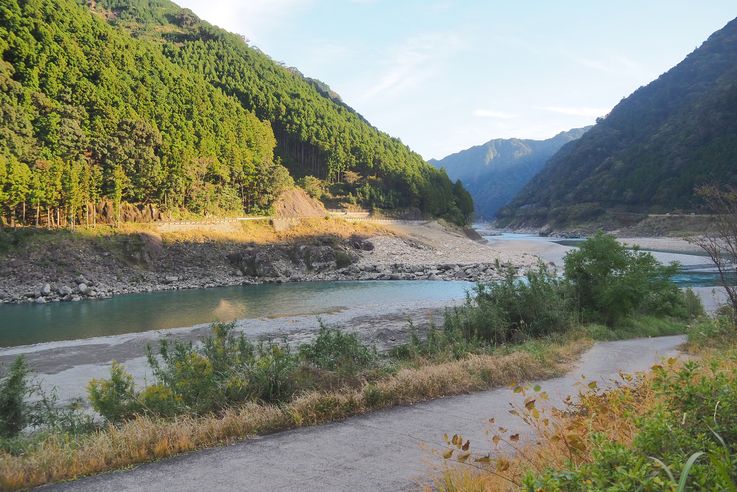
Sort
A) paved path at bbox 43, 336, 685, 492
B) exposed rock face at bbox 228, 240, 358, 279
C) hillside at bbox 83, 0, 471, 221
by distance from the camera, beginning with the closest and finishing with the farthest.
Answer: paved path at bbox 43, 336, 685, 492 < exposed rock face at bbox 228, 240, 358, 279 < hillside at bbox 83, 0, 471, 221

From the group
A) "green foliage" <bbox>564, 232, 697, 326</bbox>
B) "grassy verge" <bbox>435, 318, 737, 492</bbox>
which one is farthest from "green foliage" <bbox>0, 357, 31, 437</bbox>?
"green foliage" <bbox>564, 232, 697, 326</bbox>

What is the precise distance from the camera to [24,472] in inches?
190

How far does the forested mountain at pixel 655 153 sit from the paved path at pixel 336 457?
277 feet

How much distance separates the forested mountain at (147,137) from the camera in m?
48.8

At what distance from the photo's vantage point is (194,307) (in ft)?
108

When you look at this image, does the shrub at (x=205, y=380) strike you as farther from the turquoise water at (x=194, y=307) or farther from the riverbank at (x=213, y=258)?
the riverbank at (x=213, y=258)

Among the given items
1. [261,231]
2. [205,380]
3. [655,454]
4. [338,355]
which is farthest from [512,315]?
[261,231]

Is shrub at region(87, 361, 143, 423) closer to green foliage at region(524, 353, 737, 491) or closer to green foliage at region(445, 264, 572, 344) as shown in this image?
green foliage at region(524, 353, 737, 491)

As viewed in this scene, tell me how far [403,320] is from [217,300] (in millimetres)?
18584

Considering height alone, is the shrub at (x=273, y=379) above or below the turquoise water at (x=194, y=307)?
above

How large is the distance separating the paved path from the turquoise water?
59.8 ft

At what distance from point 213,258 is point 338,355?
45216mm

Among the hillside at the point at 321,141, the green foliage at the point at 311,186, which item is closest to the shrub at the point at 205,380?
the green foliage at the point at 311,186

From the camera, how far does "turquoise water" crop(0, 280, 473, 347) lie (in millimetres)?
25438
